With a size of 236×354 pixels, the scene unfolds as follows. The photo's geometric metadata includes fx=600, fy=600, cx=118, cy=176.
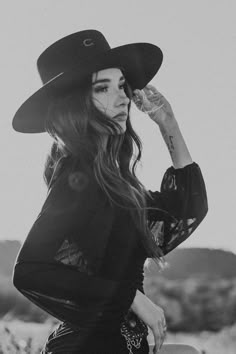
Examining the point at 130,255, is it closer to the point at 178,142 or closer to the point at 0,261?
the point at 178,142

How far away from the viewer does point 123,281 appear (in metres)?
1.80

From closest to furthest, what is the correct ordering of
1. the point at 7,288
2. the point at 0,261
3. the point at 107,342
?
the point at 107,342
the point at 0,261
the point at 7,288

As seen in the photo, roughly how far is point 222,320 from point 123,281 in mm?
12539

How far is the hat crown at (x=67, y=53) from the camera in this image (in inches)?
84.7

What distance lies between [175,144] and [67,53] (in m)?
0.52

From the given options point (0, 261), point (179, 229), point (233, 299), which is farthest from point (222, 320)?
point (179, 229)

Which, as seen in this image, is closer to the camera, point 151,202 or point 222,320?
A: point 151,202

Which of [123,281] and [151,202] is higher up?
[151,202]

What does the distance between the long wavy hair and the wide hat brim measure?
37 mm

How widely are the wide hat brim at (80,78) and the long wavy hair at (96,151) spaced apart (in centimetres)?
4

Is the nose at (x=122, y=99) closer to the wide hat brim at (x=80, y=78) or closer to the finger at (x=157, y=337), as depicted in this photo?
the wide hat brim at (x=80, y=78)

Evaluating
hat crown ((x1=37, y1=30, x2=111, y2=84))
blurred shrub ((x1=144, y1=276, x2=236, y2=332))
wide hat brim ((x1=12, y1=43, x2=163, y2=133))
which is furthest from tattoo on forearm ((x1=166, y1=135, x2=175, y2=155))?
blurred shrub ((x1=144, y1=276, x2=236, y2=332))

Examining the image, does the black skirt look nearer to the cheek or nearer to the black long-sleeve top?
the black long-sleeve top

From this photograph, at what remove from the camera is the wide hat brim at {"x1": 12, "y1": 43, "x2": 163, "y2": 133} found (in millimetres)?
2074
